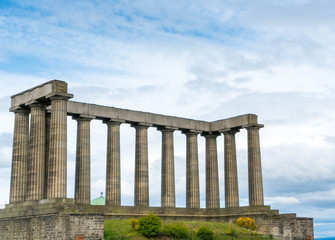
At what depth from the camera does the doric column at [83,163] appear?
231 feet

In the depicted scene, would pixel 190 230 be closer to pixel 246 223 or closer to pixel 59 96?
pixel 246 223

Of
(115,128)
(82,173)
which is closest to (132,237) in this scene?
(82,173)

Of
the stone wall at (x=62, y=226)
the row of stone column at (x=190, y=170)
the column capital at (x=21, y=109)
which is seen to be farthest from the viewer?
the row of stone column at (x=190, y=170)

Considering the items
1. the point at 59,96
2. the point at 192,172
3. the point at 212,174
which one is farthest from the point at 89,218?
the point at 212,174

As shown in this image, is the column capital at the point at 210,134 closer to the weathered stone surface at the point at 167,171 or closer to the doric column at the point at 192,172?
the doric column at the point at 192,172

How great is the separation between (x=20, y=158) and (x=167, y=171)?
22383mm

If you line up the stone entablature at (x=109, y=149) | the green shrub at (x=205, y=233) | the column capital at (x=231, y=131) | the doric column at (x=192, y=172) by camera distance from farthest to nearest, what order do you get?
the column capital at (x=231, y=131) < the doric column at (x=192, y=172) < the green shrub at (x=205, y=233) < the stone entablature at (x=109, y=149)

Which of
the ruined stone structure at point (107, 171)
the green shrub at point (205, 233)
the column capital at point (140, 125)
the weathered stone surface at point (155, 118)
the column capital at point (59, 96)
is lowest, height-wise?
the green shrub at point (205, 233)

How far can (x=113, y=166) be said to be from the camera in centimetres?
7356

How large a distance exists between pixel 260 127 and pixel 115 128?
70.6 ft

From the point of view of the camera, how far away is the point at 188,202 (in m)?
83.6

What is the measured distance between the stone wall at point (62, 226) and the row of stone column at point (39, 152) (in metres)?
3.28

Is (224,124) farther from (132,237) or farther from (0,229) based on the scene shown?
(0,229)

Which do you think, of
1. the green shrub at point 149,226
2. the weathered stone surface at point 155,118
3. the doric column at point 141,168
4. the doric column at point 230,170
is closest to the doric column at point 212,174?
the doric column at point 230,170
